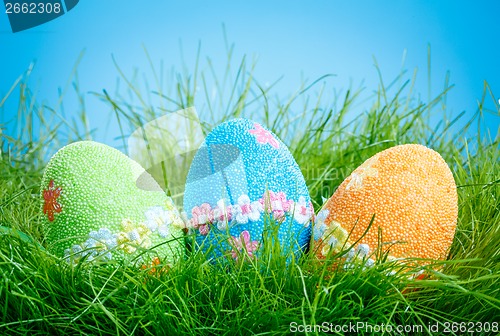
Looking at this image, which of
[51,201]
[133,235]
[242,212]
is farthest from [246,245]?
[51,201]

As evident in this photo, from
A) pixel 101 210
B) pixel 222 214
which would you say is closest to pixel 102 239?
pixel 101 210

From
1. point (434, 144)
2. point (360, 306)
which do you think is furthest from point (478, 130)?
point (360, 306)

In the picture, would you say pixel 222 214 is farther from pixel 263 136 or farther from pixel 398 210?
pixel 398 210

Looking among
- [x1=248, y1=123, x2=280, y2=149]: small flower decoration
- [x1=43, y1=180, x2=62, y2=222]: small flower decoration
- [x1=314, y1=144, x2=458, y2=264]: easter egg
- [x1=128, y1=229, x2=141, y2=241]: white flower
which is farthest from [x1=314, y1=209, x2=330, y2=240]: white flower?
[x1=43, y1=180, x2=62, y2=222]: small flower decoration

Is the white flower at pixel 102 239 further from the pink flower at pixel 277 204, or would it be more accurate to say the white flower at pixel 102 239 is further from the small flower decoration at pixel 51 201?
the pink flower at pixel 277 204

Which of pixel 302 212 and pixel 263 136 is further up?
pixel 263 136

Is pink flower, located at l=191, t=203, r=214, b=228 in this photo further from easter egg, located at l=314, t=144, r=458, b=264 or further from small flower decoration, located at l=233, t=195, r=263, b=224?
easter egg, located at l=314, t=144, r=458, b=264

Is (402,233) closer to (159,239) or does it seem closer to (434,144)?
(159,239)
